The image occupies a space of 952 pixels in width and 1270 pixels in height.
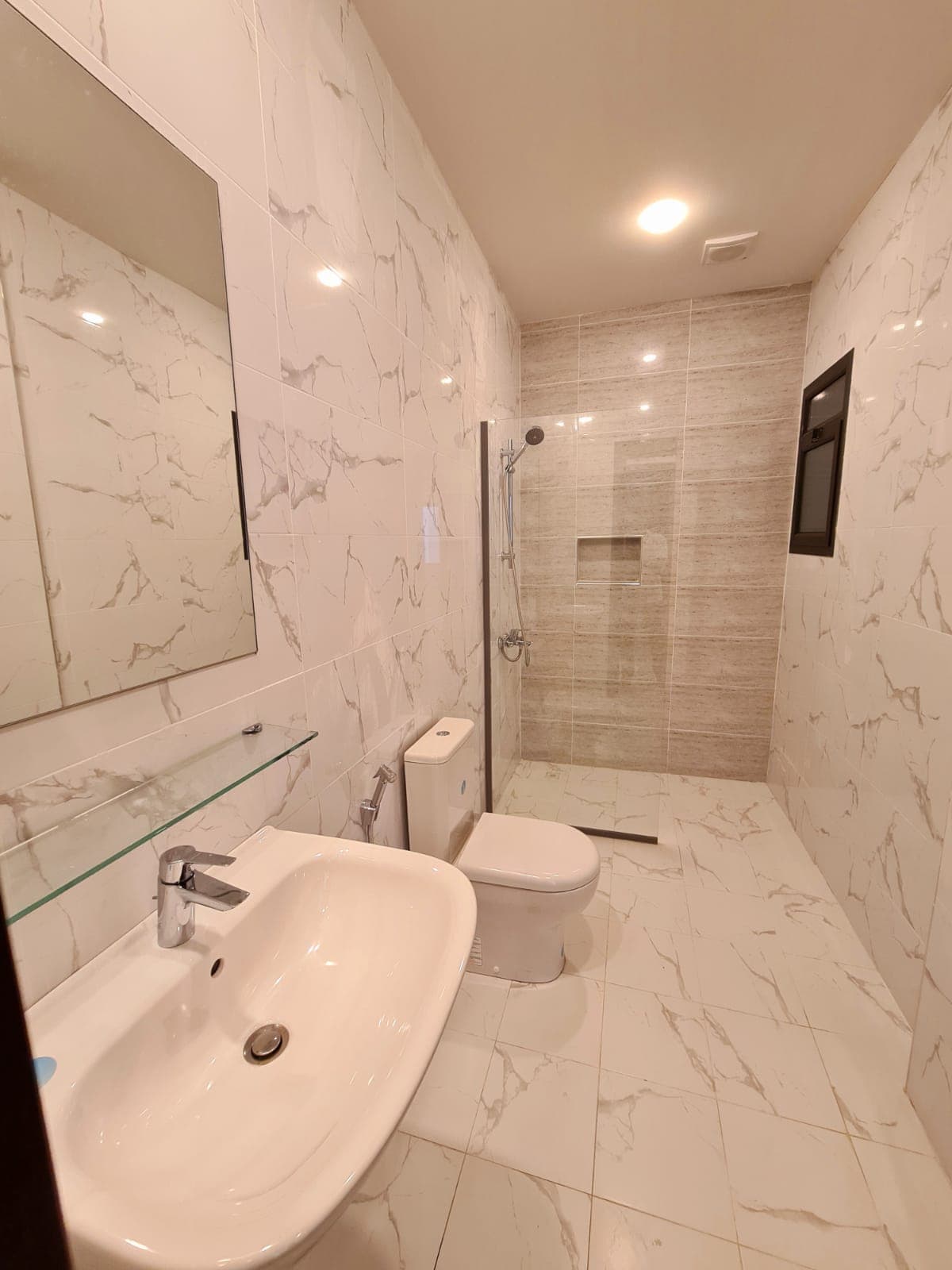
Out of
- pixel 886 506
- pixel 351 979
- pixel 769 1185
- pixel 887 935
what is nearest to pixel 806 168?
pixel 886 506

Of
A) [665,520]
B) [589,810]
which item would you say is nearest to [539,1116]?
[589,810]

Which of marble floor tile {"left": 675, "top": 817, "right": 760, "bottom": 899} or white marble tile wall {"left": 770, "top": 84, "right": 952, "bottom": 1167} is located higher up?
white marble tile wall {"left": 770, "top": 84, "right": 952, "bottom": 1167}

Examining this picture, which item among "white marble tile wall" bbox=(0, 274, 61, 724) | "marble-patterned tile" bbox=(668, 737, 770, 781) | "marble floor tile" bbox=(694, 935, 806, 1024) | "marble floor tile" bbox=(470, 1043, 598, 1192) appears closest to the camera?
"white marble tile wall" bbox=(0, 274, 61, 724)

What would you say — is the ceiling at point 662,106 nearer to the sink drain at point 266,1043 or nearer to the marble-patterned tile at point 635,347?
the marble-patterned tile at point 635,347

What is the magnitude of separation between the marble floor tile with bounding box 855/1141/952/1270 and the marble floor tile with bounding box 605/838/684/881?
99cm

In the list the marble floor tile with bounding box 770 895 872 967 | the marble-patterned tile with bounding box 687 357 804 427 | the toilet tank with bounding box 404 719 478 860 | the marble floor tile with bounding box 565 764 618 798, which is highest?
the marble-patterned tile with bounding box 687 357 804 427

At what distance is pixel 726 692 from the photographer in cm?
285

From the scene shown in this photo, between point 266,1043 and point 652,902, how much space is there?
5.46 ft

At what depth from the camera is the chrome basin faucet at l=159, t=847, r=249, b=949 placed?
67 centimetres

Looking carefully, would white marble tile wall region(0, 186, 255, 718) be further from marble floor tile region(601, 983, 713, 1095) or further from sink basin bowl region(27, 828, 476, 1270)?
marble floor tile region(601, 983, 713, 1095)

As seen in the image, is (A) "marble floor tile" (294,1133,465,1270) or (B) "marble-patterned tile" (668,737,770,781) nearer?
(A) "marble floor tile" (294,1133,465,1270)

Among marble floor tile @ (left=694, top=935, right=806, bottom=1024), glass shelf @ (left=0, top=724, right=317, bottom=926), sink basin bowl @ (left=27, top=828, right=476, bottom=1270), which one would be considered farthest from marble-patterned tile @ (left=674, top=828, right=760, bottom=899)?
glass shelf @ (left=0, top=724, right=317, bottom=926)

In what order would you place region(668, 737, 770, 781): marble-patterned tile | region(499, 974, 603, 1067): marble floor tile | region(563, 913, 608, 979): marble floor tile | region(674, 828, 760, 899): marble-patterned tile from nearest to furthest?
region(499, 974, 603, 1067): marble floor tile, region(563, 913, 608, 979): marble floor tile, region(674, 828, 760, 899): marble-patterned tile, region(668, 737, 770, 781): marble-patterned tile

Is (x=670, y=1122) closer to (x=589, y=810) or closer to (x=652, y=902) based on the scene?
(x=652, y=902)
